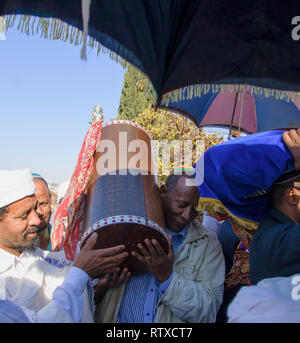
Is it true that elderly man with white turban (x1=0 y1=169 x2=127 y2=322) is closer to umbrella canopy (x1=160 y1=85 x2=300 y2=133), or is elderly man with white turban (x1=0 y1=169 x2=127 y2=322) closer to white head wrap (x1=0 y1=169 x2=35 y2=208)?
white head wrap (x1=0 y1=169 x2=35 y2=208)

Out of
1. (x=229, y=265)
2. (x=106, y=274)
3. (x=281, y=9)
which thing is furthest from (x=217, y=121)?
(x=106, y=274)

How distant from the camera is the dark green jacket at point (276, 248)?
59.2 inches

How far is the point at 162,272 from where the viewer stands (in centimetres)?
188

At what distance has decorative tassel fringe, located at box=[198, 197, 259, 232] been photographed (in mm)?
2053

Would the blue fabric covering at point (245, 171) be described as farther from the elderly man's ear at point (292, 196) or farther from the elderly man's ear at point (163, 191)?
the elderly man's ear at point (163, 191)

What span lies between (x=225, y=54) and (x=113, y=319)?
185 cm

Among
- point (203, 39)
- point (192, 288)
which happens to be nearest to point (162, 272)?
point (192, 288)

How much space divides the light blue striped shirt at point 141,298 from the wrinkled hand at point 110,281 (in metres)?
0.11

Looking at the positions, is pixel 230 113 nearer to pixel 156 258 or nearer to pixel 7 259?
pixel 156 258

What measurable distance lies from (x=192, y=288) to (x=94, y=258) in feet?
2.16

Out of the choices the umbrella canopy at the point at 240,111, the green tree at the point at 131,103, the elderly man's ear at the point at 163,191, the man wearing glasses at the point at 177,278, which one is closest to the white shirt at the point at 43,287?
the man wearing glasses at the point at 177,278

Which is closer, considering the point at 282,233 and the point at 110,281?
the point at 282,233

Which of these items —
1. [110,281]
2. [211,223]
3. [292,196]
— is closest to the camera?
[292,196]

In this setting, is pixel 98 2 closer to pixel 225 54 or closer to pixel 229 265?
pixel 225 54
